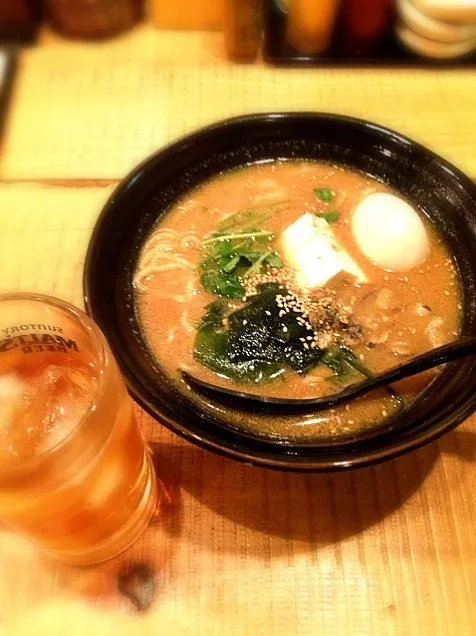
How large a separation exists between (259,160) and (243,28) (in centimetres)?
57

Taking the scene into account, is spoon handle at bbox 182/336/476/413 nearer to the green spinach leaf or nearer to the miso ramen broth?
the miso ramen broth

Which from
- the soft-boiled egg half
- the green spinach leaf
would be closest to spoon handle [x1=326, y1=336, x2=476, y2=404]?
the soft-boiled egg half

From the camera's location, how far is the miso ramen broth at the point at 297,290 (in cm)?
115

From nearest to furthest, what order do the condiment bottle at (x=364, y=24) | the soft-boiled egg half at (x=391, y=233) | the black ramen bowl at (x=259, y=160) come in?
the black ramen bowl at (x=259, y=160) < the soft-boiled egg half at (x=391, y=233) < the condiment bottle at (x=364, y=24)

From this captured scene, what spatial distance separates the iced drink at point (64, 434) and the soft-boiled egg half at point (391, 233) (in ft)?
2.28

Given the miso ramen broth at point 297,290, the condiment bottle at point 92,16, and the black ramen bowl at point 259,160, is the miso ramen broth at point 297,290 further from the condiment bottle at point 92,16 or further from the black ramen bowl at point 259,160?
the condiment bottle at point 92,16

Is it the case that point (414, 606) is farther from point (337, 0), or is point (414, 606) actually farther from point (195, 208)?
point (337, 0)

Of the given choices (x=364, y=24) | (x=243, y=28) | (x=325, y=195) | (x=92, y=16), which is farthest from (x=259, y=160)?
(x=92, y=16)

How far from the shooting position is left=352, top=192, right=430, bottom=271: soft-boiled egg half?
1327 millimetres

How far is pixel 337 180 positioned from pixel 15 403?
91 centimetres

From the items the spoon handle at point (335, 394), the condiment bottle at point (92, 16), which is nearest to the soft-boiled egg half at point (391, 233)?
the spoon handle at point (335, 394)

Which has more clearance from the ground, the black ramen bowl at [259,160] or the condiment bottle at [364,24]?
the condiment bottle at [364,24]

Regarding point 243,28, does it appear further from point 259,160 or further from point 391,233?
point 391,233

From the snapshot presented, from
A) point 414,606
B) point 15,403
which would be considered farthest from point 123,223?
point 414,606
